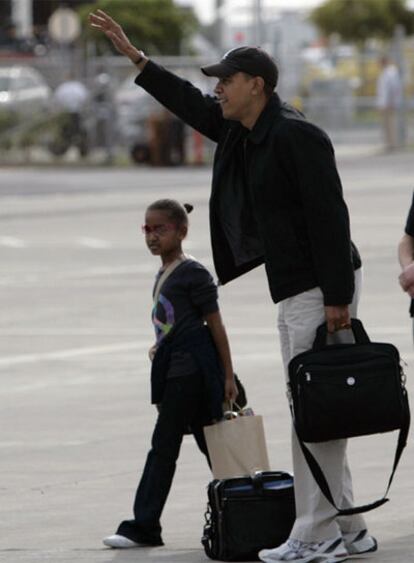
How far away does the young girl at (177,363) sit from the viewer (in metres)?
7.81

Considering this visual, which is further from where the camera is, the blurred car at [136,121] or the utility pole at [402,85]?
the utility pole at [402,85]

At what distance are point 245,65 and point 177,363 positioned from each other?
1298mm

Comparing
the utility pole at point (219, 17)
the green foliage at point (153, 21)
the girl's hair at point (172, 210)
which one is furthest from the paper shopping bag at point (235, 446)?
the green foliage at point (153, 21)

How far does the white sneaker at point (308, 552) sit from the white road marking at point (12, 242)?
52.9 ft

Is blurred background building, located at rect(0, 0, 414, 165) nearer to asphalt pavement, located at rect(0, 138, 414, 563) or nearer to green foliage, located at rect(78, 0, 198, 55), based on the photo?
green foliage, located at rect(78, 0, 198, 55)

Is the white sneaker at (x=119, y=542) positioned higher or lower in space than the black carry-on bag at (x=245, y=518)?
lower

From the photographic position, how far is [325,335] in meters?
7.16

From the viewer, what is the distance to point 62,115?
43156 millimetres

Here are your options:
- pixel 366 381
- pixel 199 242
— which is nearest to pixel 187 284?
pixel 366 381

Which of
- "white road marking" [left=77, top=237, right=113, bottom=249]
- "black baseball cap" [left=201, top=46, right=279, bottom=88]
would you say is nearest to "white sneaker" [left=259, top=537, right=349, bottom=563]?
"black baseball cap" [left=201, top=46, right=279, bottom=88]

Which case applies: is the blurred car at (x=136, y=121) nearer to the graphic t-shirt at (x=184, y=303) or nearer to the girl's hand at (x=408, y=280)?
the graphic t-shirt at (x=184, y=303)

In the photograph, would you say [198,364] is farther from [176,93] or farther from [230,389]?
[176,93]

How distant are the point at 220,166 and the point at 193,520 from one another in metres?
1.65

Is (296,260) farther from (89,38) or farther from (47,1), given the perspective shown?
(47,1)
